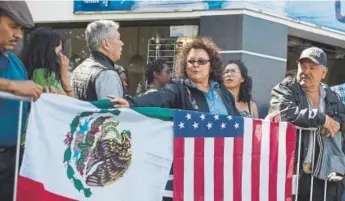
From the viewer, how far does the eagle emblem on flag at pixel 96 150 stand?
3.29 m

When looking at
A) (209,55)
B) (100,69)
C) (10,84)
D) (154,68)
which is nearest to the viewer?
(10,84)

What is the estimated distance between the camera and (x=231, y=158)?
13.1 feet

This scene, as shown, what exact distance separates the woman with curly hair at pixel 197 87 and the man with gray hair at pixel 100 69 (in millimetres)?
495

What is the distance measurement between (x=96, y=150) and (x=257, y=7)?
236 inches

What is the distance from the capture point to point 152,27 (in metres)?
9.73

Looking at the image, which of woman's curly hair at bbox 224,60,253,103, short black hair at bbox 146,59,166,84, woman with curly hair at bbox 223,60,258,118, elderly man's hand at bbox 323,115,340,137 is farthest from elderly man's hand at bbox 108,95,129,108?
short black hair at bbox 146,59,166,84

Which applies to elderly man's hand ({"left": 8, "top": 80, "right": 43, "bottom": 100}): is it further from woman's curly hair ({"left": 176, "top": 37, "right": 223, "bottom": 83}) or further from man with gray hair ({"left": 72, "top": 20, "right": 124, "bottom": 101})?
woman's curly hair ({"left": 176, "top": 37, "right": 223, "bottom": 83})

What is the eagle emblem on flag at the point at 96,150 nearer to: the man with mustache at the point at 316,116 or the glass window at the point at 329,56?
the man with mustache at the point at 316,116

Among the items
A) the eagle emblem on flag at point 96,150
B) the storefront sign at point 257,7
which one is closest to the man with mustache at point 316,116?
the eagle emblem on flag at point 96,150

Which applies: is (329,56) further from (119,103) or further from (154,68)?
(119,103)

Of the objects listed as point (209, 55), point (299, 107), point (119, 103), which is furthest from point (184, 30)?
point (119, 103)

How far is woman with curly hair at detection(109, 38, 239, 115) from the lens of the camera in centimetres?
402

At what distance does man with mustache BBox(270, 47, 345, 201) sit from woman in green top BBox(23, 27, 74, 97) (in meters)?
1.85

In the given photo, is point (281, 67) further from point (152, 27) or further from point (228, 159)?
point (228, 159)
